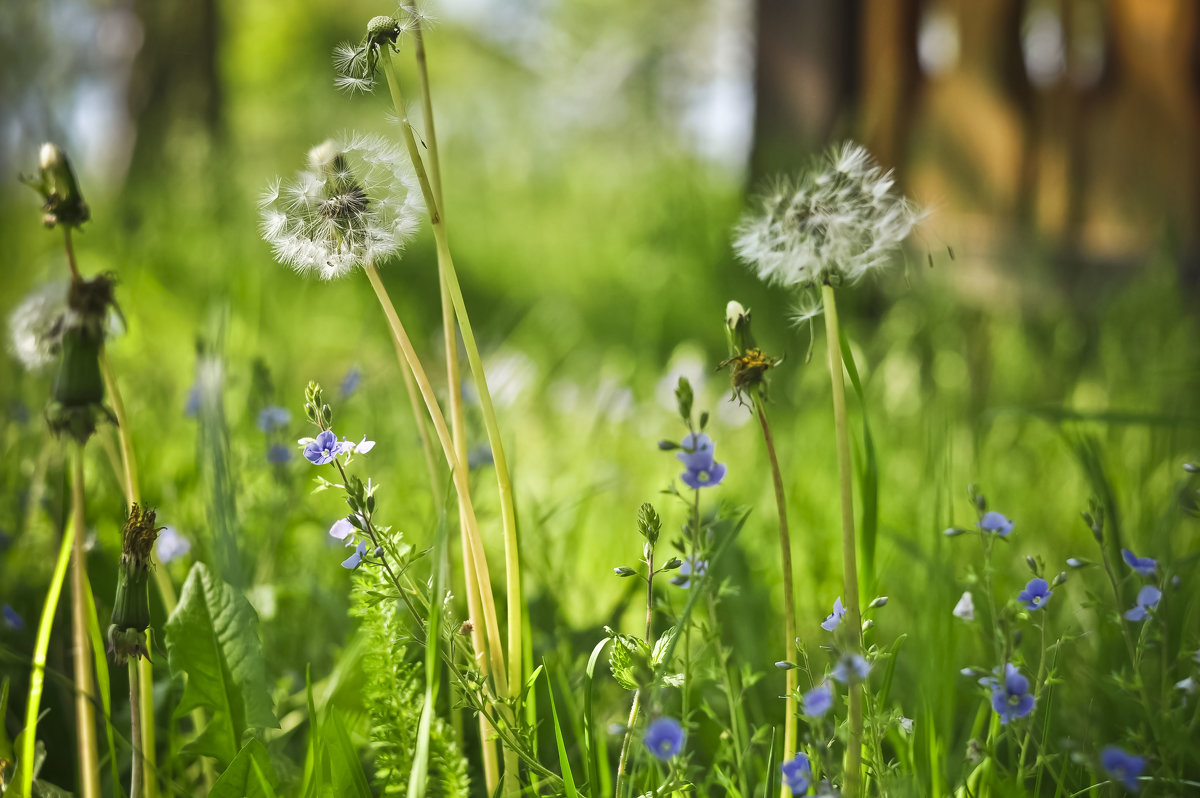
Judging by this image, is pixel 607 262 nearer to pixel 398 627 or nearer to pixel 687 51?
pixel 398 627

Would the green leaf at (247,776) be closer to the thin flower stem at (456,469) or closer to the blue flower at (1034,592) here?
the thin flower stem at (456,469)

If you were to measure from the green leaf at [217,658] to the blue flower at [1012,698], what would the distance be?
80 centimetres

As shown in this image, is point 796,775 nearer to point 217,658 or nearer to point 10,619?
point 217,658

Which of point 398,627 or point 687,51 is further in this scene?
point 687,51

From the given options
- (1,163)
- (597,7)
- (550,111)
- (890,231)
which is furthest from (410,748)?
(597,7)

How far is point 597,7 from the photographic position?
17.3m

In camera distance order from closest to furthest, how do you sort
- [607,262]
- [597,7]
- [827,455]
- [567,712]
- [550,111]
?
[567,712], [827,455], [607,262], [550,111], [597,7]

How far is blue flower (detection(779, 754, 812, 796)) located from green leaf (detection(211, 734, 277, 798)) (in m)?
0.52

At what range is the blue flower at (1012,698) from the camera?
31.7 inches

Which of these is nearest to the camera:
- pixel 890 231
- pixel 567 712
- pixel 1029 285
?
pixel 890 231

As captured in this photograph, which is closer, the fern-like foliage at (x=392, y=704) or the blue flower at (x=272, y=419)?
the fern-like foliage at (x=392, y=704)

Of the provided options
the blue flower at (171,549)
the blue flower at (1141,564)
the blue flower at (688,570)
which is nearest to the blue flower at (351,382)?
the blue flower at (171,549)

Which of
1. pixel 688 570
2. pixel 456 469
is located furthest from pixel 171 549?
pixel 688 570

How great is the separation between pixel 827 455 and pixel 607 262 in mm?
3281
